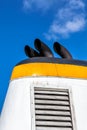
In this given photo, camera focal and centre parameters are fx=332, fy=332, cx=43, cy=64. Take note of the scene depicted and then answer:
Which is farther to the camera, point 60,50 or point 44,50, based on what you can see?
point 60,50

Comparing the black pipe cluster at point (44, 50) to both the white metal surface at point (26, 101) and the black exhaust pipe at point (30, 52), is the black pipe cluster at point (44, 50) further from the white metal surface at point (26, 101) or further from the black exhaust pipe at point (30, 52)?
the white metal surface at point (26, 101)

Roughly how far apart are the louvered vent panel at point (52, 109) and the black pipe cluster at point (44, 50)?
862mm

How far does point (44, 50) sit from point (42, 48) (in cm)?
4

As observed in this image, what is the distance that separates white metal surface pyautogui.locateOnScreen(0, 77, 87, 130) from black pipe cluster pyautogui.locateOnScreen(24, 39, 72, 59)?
2.40 ft

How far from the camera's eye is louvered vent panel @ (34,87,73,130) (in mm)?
4070

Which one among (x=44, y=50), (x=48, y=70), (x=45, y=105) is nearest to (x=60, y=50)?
(x=44, y=50)

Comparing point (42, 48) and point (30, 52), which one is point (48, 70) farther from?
point (30, 52)

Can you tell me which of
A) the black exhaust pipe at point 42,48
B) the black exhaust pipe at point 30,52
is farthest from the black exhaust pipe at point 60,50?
the black exhaust pipe at point 30,52

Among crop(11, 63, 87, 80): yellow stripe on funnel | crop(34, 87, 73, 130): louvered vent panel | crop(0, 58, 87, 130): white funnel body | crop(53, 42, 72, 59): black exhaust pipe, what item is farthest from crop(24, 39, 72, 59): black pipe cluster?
crop(34, 87, 73, 130): louvered vent panel

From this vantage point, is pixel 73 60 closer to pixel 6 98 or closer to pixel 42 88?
pixel 42 88

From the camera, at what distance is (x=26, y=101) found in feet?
13.8

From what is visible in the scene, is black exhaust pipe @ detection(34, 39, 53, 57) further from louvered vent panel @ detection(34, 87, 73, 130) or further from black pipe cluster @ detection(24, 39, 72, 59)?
louvered vent panel @ detection(34, 87, 73, 130)

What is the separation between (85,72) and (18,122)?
124 centimetres

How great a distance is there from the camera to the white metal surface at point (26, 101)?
160 inches
